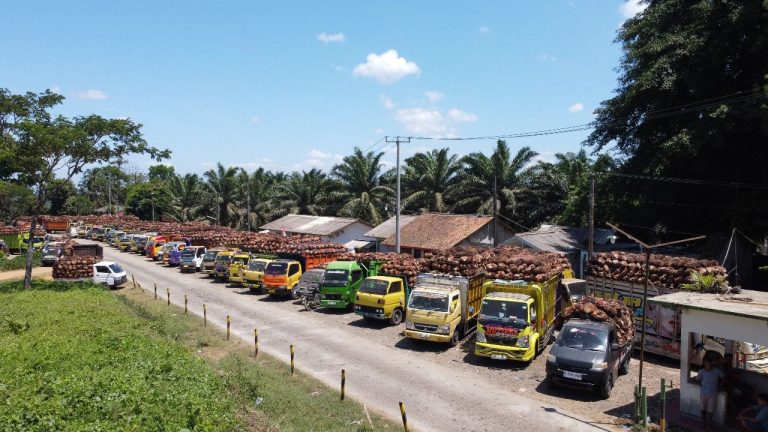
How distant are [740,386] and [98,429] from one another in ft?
43.1

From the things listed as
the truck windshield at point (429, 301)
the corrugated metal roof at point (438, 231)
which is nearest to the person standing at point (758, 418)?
the truck windshield at point (429, 301)

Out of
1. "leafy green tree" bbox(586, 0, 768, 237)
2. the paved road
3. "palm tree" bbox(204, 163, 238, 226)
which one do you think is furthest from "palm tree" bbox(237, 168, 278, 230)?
"leafy green tree" bbox(586, 0, 768, 237)

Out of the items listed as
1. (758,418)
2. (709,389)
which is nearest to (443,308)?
(709,389)

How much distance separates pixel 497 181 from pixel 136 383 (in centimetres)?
3832

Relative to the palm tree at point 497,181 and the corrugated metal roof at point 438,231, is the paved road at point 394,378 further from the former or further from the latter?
the palm tree at point 497,181

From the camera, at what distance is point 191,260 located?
1471 inches

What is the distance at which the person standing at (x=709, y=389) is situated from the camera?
1152 cm

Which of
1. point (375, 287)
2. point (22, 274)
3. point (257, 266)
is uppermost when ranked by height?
point (375, 287)

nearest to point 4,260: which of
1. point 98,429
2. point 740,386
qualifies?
point 98,429

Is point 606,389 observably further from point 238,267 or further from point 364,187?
point 364,187

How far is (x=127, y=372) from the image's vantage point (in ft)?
32.7

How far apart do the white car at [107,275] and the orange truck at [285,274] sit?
9626 mm

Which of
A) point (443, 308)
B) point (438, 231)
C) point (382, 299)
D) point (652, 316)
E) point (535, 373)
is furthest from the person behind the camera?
point (438, 231)

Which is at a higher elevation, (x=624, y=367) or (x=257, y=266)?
(x=257, y=266)
